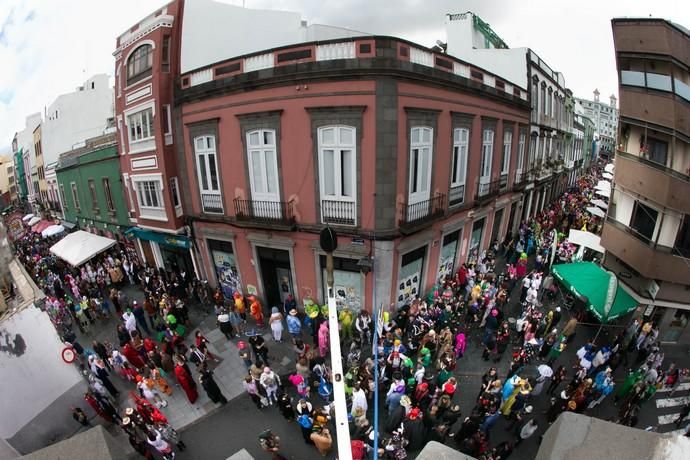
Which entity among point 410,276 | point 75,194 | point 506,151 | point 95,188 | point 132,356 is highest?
point 506,151

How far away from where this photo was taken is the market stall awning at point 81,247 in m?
17.9

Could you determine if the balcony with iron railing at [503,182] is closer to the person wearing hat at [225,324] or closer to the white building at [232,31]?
the white building at [232,31]

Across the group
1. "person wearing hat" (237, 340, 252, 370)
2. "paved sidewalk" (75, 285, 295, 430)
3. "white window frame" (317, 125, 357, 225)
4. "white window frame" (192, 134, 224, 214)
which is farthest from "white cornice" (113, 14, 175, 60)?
"person wearing hat" (237, 340, 252, 370)

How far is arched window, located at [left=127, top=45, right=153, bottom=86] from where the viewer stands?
12.6 metres

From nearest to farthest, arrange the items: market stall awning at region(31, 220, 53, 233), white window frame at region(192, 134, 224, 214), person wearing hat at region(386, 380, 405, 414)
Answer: person wearing hat at region(386, 380, 405, 414) → white window frame at region(192, 134, 224, 214) → market stall awning at region(31, 220, 53, 233)

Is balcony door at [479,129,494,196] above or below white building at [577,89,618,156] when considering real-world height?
below

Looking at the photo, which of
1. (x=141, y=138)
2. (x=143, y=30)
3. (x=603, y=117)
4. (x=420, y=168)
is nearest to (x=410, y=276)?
(x=420, y=168)

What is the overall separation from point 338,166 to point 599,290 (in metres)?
10.5

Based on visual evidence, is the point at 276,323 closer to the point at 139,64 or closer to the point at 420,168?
the point at 420,168

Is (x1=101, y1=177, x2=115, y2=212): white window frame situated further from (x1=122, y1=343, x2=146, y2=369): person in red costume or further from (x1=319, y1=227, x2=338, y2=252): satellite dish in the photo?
(x1=319, y1=227, x2=338, y2=252): satellite dish

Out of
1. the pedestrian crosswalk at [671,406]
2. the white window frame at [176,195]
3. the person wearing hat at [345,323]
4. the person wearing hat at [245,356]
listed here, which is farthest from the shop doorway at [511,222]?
the white window frame at [176,195]

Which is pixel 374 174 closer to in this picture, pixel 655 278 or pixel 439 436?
pixel 439 436

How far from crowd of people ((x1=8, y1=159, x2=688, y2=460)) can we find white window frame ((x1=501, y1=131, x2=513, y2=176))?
18.3ft

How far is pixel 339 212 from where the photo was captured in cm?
1034
